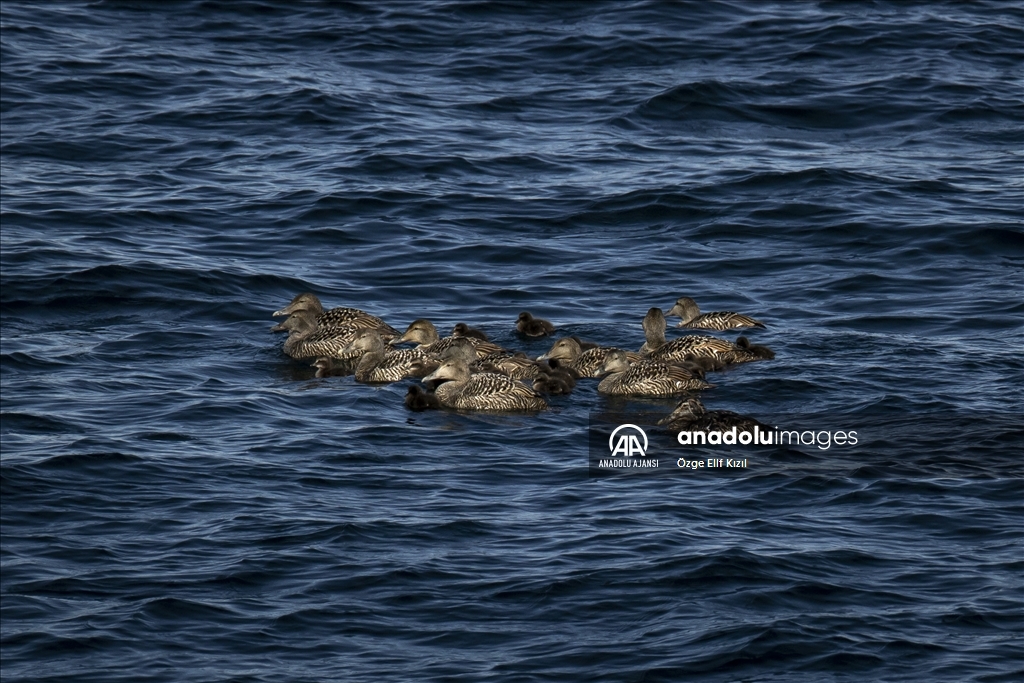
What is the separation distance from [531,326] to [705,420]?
3.65 metres

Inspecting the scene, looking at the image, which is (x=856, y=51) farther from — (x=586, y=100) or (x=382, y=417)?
(x=382, y=417)

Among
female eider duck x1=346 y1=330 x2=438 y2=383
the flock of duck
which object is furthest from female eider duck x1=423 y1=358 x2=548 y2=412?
female eider duck x1=346 y1=330 x2=438 y2=383

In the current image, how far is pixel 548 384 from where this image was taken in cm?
1563

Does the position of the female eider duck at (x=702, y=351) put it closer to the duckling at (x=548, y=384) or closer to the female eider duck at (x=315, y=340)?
the duckling at (x=548, y=384)

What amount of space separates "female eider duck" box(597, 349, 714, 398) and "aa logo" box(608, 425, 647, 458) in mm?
982

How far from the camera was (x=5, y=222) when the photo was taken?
2083 cm

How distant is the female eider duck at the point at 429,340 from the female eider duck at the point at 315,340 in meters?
0.52

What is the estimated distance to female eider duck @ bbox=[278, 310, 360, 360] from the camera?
16828mm

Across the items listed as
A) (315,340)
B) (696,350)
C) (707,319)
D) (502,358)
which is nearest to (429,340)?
(502,358)

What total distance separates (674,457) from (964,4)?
1885 centimetres

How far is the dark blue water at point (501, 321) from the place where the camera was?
10906mm

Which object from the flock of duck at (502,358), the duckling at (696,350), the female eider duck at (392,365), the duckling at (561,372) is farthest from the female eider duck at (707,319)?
the female eider duck at (392,365)

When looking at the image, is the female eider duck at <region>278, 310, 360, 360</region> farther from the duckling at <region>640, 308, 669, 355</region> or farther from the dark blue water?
the duckling at <region>640, 308, 669, 355</region>

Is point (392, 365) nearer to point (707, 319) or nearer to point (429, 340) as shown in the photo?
point (429, 340)
